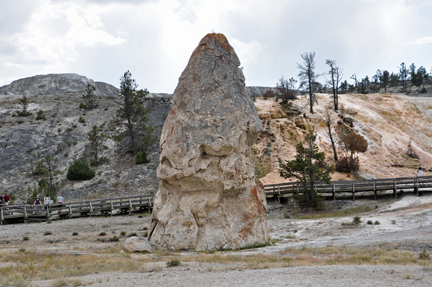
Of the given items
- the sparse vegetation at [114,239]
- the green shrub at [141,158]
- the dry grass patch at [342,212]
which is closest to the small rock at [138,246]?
the sparse vegetation at [114,239]

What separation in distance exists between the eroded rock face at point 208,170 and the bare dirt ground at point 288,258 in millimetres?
1192

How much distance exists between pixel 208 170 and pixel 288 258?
18.0 feet

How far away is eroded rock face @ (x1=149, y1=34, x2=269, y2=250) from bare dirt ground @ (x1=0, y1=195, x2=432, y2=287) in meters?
1.19

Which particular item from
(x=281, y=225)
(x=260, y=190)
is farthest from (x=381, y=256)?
(x=281, y=225)

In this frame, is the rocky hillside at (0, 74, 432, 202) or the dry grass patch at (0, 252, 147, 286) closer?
the dry grass patch at (0, 252, 147, 286)

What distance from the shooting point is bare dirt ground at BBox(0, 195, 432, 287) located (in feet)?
26.5

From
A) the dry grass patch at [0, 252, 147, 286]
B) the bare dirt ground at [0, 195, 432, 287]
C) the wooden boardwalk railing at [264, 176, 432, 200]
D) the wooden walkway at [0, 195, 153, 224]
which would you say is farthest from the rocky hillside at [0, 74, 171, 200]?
the dry grass patch at [0, 252, 147, 286]

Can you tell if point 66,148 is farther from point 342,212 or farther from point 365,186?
point 365,186

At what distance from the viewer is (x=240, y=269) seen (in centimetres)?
954

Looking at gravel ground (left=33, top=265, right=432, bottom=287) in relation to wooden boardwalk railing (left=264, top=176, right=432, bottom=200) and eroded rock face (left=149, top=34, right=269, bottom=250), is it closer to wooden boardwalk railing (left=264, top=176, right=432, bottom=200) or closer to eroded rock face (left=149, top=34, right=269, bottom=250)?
eroded rock face (left=149, top=34, right=269, bottom=250)

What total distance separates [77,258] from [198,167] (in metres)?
5.89

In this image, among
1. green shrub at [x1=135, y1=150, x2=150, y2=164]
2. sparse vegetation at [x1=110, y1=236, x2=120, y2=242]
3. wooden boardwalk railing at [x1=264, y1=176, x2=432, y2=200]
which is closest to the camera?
sparse vegetation at [x1=110, y1=236, x2=120, y2=242]

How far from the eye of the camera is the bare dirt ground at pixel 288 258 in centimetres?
807

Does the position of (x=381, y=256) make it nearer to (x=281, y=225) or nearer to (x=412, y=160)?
(x=281, y=225)
